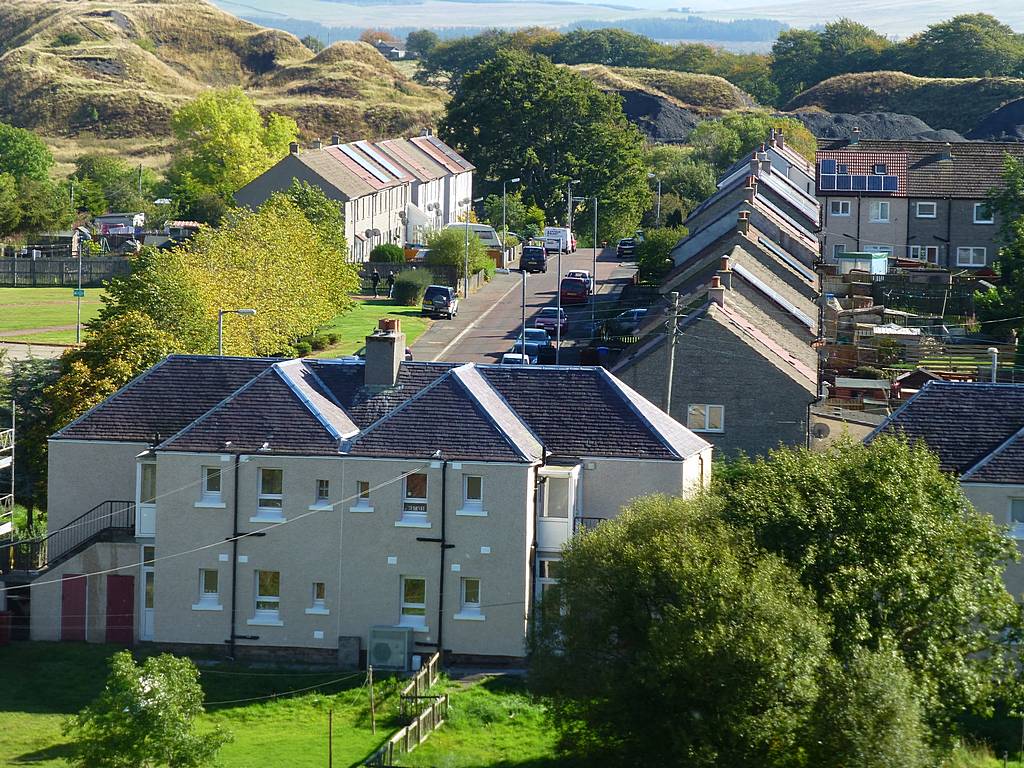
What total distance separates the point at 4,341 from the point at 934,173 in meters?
53.3

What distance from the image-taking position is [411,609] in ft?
131

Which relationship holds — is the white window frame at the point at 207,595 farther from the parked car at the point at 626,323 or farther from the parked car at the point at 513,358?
the parked car at the point at 626,323

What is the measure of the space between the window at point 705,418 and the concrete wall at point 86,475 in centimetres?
1826

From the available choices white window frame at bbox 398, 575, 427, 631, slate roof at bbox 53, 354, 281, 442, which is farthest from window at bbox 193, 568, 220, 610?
white window frame at bbox 398, 575, 427, 631

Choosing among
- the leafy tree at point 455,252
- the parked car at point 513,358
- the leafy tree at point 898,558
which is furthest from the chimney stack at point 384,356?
the leafy tree at point 455,252

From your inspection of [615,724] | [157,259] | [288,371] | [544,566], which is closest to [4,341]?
[157,259]

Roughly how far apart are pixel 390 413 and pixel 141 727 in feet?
39.6

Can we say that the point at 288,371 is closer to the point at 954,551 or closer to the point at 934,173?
the point at 954,551

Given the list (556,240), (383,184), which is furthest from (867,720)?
(383,184)

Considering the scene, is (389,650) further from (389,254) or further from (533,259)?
(533,259)

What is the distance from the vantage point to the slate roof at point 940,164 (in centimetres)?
9556

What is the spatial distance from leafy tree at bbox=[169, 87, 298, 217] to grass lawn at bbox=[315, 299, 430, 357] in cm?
3207

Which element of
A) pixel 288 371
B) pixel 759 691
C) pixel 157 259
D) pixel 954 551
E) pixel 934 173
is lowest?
pixel 759 691

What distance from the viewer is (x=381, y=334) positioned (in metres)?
42.2
